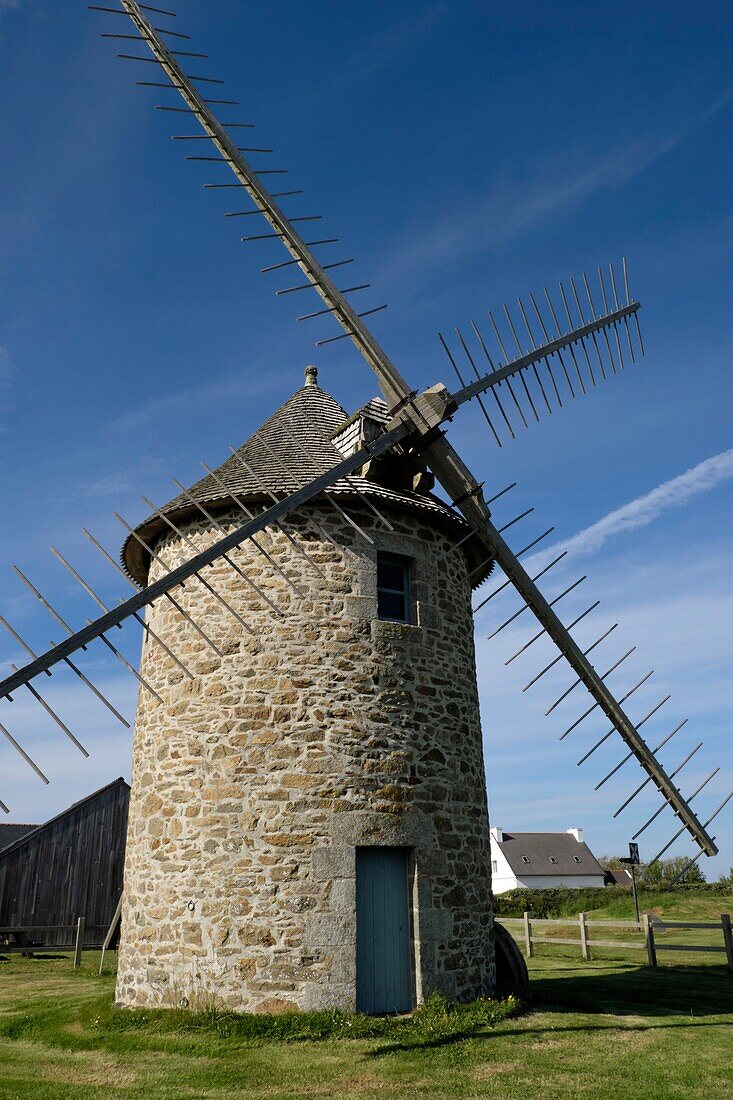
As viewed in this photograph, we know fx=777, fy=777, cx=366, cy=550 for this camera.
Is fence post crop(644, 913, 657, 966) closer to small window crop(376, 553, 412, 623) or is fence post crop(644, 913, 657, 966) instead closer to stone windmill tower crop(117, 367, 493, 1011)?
stone windmill tower crop(117, 367, 493, 1011)

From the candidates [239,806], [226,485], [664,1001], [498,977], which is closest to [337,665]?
[239,806]

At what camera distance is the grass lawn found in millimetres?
6547

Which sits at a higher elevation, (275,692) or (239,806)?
(275,692)

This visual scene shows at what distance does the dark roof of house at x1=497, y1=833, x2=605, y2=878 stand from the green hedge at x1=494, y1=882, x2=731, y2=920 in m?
16.7

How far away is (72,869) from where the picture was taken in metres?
20.9

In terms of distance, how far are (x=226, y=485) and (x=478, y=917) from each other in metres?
6.61

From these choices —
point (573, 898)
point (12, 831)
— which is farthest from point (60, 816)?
point (573, 898)

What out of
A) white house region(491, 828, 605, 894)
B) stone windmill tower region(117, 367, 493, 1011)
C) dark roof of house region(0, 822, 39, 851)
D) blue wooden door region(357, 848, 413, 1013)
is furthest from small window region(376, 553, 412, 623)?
white house region(491, 828, 605, 894)

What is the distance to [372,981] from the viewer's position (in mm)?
8805

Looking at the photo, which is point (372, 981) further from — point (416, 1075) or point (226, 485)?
point (226, 485)

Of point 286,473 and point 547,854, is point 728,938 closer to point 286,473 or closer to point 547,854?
point 286,473

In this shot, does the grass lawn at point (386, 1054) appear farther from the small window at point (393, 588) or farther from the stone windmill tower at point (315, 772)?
the small window at point (393, 588)

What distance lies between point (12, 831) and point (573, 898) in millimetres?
21640

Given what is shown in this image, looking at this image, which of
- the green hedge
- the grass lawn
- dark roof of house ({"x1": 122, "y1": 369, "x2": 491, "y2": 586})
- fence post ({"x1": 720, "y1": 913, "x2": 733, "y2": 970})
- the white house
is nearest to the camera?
the grass lawn
